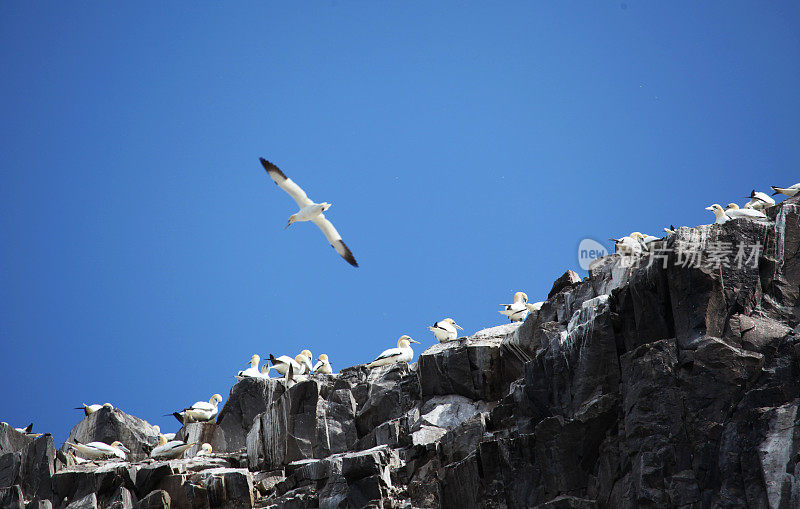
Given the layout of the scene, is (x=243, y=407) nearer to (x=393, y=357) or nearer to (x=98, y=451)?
(x=98, y=451)

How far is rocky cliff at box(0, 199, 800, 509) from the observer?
1231 centimetres

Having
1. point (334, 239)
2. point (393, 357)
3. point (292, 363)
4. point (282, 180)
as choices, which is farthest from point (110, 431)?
point (282, 180)

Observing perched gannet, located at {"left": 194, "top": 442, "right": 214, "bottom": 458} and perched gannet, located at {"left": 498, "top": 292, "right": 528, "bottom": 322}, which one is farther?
perched gannet, located at {"left": 498, "top": 292, "right": 528, "bottom": 322}

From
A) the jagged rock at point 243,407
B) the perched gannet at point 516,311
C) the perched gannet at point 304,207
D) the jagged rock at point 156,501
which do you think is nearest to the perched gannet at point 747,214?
the perched gannet at point 516,311

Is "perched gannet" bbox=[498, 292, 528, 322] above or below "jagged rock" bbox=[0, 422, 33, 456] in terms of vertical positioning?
above

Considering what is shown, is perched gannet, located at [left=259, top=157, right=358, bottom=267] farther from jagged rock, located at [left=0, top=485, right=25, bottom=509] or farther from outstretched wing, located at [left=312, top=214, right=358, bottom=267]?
jagged rock, located at [left=0, top=485, right=25, bottom=509]

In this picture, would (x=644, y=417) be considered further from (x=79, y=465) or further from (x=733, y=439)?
(x=79, y=465)

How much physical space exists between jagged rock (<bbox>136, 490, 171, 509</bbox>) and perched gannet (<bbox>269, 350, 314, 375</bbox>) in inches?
249

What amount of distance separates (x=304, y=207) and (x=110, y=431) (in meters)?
9.34

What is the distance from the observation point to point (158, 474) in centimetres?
1916

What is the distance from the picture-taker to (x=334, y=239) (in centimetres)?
2236

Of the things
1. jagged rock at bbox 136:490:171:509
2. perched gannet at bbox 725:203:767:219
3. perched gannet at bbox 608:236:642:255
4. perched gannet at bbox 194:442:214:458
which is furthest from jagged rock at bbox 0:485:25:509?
perched gannet at bbox 725:203:767:219

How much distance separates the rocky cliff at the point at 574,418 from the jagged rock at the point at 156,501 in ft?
0.13

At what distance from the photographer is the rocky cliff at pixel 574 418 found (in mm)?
12312
